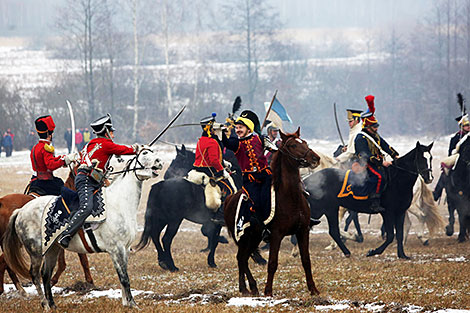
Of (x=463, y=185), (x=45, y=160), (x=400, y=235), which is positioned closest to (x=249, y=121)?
(x=45, y=160)

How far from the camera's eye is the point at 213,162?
13148mm

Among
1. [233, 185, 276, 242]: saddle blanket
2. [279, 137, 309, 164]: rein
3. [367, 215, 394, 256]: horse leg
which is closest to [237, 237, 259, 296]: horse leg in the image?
[233, 185, 276, 242]: saddle blanket

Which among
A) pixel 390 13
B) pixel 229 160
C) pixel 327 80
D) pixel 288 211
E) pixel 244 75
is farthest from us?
pixel 390 13

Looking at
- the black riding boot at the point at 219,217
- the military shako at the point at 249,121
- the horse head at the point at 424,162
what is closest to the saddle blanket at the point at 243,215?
the military shako at the point at 249,121

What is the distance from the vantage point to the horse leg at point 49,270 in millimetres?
9047

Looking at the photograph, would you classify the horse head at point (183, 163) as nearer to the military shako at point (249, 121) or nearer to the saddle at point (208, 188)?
the saddle at point (208, 188)

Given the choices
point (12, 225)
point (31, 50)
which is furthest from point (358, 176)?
point (31, 50)

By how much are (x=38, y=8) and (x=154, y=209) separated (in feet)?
229

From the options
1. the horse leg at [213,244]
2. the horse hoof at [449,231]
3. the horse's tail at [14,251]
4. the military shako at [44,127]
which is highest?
the military shako at [44,127]

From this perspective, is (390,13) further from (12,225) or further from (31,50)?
(12,225)

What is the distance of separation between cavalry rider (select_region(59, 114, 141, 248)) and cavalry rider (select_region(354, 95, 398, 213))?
6020 mm

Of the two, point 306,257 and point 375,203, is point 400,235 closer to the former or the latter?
point 375,203

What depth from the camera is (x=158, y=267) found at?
1327 centimetres

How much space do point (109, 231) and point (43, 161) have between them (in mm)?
2285
